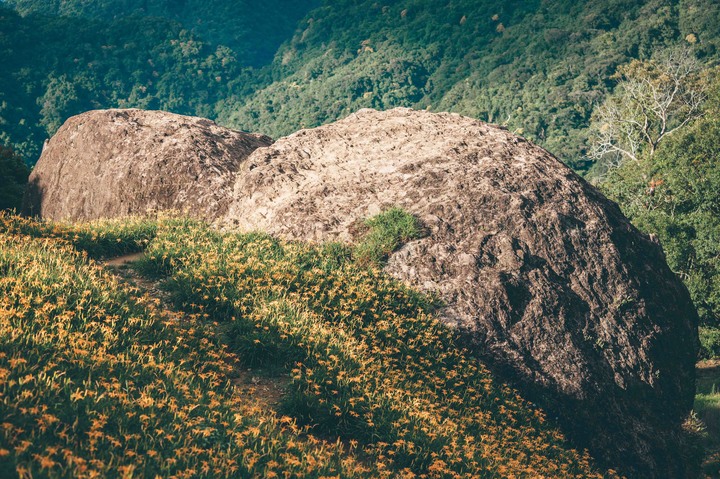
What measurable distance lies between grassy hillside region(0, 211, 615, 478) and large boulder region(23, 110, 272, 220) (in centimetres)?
248

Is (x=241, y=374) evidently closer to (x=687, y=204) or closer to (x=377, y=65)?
(x=687, y=204)

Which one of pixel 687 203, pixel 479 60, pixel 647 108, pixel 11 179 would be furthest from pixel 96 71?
pixel 687 203

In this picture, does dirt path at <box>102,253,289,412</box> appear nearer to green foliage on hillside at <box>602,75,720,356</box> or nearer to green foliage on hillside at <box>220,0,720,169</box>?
green foliage on hillside at <box>602,75,720,356</box>

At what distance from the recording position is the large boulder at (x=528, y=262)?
917cm

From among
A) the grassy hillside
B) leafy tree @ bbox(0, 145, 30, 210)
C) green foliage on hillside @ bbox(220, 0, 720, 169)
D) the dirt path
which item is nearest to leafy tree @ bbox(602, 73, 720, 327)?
the grassy hillside

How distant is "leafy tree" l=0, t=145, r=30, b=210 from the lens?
2240 cm

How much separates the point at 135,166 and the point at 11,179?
617 inches

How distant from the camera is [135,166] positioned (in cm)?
1313

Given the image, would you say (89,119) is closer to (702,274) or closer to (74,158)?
(74,158)

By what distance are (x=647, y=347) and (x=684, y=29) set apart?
3563 inches

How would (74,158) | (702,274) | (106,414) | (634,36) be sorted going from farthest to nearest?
(634,36), (702,274), (74,158), (106,414)

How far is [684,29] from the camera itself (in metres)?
82.9

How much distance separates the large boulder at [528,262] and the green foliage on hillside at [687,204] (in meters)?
18.1

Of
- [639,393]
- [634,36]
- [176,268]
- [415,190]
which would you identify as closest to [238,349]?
[176,268]
